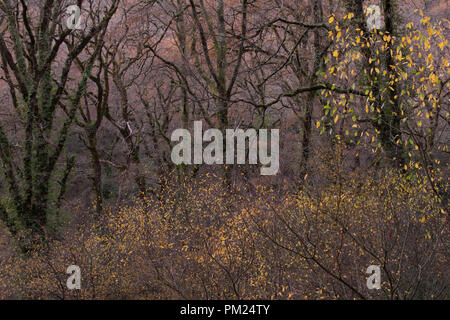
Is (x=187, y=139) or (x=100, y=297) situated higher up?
(x=187, y=139)

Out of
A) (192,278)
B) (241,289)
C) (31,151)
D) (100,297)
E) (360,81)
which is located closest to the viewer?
(241,289)

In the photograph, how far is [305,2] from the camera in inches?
560

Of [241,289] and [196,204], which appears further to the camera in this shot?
[196,204]

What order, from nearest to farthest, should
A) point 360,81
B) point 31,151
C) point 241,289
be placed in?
point 241,289 → point 360,81 → point 31,151

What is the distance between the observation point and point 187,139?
20219 millimetres

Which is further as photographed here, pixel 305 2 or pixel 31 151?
pixel 305 2
